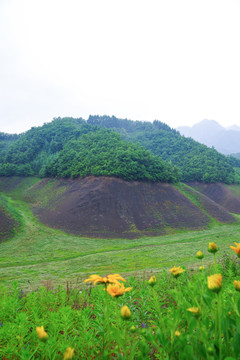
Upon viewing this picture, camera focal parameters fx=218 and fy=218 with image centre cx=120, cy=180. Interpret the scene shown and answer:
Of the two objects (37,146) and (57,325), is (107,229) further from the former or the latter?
(37,146)

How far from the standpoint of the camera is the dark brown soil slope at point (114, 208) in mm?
25078

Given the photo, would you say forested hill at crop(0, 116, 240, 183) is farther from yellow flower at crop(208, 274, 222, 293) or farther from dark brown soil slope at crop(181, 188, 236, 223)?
yellow flower at crop(208, 274, 222, 293)

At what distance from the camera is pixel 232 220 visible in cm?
3284

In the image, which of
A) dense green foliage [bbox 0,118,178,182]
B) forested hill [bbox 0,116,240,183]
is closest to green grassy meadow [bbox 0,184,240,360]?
dense green foliage [bbox 0,118,178,182]

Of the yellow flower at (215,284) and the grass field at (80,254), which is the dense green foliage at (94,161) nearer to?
the grass field at (80,254)

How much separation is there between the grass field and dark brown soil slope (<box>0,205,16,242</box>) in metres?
0.86

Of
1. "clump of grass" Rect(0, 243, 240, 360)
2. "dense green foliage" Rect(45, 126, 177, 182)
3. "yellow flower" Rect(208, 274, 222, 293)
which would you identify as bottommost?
"clump of grass" Rect(0, 243, 240, 360)

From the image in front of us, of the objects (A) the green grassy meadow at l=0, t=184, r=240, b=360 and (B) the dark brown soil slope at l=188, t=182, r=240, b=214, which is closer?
(A) the green grassy meadow at l=0, t=184, r=240, b=360

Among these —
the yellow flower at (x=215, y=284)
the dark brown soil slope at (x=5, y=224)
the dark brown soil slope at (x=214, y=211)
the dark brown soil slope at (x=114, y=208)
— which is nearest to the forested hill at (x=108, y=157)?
the dark brown soil slope at (x=114, y=208)

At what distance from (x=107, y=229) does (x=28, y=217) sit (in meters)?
10.5

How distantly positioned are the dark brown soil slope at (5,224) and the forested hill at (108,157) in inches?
504

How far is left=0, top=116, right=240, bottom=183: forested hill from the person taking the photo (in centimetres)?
3547

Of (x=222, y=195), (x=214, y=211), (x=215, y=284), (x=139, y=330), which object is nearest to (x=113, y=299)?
(x=139, y=330)

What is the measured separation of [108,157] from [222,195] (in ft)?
92.4
